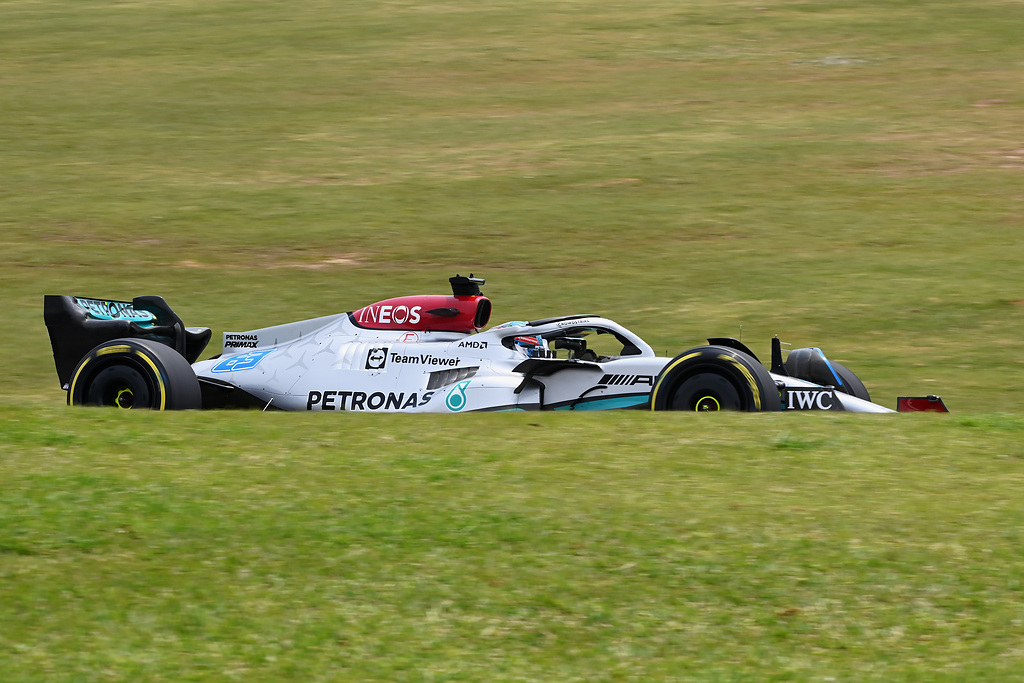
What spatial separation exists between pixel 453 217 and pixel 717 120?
28.3 ft

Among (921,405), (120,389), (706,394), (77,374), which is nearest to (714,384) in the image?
(706,394)

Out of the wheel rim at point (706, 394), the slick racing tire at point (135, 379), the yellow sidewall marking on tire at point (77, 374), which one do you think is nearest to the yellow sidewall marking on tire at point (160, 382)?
the slick racing tire at point (135, 379)

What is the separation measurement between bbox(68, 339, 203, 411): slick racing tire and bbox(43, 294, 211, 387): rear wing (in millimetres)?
679

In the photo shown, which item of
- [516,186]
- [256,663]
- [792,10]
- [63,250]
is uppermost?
[792,10]

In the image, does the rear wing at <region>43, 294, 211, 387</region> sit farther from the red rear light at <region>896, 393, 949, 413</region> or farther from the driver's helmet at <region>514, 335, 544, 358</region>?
the red rear light at <region>896, 393, 949, 413</region>

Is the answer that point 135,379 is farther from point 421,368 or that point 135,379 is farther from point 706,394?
point 706,394

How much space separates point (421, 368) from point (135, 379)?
223 centimetres

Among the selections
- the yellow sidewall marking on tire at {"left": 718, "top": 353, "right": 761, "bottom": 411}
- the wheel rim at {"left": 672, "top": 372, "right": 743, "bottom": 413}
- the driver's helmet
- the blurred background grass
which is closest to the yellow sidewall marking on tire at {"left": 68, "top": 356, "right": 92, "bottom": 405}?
the driver's helmet

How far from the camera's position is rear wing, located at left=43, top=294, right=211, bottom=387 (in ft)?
37.6

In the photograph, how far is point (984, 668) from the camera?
17.3ft

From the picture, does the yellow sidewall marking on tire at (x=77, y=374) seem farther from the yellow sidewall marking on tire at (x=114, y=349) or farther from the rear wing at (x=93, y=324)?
the rear wing at (x=93, y=324)

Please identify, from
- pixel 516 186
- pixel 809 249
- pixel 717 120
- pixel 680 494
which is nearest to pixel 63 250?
pixel 516 186

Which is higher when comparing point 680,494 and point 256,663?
point 680,494

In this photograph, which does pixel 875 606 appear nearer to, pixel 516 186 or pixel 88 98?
pixel 516 186
